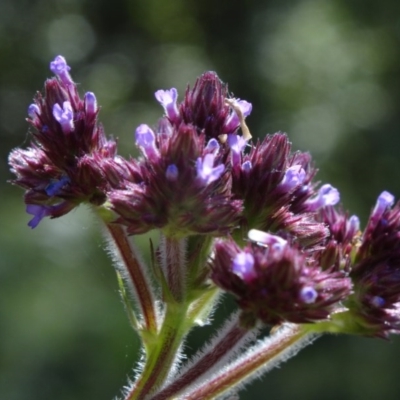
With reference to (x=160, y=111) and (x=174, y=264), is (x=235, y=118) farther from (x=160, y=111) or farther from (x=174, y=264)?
(x=160, y=111)

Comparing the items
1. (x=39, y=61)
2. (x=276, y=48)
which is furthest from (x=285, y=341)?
(x=39, y=61)

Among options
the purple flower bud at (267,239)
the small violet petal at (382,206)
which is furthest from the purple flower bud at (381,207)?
the purple flower bud at (267,239)

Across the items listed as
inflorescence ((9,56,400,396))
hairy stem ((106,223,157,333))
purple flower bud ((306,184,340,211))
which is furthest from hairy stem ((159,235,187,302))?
purple flower bud ((306,184,340,211))

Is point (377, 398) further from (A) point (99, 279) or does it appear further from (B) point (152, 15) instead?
(B) point (152, 15)

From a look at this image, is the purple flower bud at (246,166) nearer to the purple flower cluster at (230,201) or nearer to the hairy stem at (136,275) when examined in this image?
the purple flower cluster at (230,201)

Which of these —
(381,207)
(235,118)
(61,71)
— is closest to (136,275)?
(235,118)

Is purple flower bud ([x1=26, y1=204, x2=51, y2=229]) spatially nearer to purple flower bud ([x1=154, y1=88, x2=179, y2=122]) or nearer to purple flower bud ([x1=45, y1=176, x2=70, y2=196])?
purple flower bud ([x1=45, y1=176, x2=70, y2=196])
